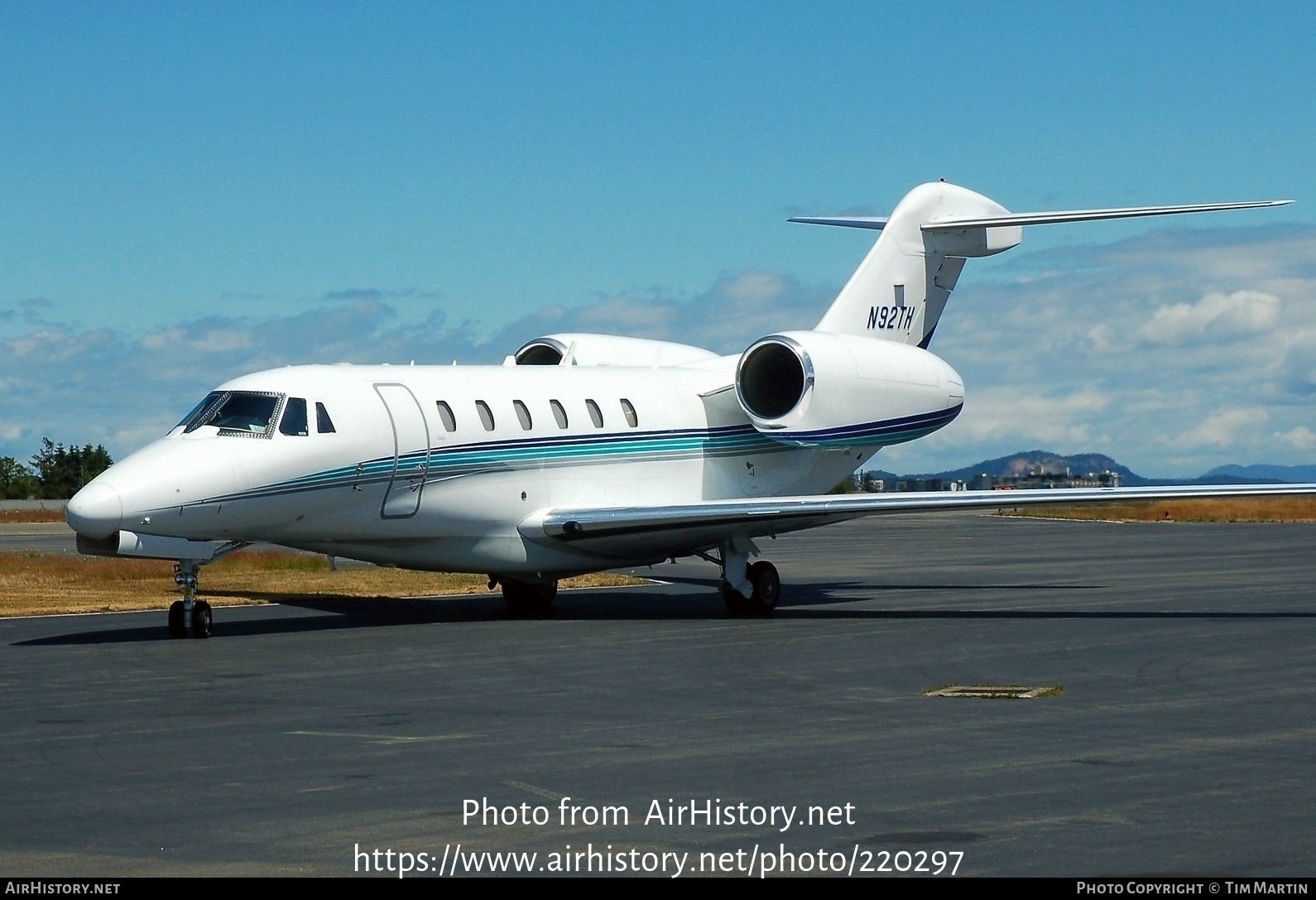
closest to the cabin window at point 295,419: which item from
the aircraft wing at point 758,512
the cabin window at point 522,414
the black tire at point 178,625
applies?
the black tire at point 178,625

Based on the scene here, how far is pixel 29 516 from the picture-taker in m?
67.7

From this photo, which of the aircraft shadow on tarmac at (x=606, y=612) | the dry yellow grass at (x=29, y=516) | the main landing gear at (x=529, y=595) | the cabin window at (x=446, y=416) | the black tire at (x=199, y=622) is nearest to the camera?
the black tire at (x=199, y=622)

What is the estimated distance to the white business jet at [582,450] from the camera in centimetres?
1900

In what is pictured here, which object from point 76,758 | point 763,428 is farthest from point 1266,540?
point 76,758

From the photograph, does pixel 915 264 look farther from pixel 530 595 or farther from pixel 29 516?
pixel 29 516

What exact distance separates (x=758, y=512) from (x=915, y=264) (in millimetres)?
7493

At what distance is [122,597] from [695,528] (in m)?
8.81

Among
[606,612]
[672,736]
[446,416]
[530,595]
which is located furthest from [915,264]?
[672,736]

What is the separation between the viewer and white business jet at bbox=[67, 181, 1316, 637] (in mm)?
19000

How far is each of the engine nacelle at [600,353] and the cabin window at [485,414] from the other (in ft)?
14.3

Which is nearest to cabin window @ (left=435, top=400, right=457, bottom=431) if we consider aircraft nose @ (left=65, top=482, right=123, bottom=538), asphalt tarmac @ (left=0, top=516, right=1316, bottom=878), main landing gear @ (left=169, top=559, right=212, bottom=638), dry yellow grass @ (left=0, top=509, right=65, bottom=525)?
asphalt tarmac @ (left=0, top=516, right=1316, bottom=878)

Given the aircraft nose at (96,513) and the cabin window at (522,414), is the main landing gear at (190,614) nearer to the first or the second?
the aircraft nose at (96,513)

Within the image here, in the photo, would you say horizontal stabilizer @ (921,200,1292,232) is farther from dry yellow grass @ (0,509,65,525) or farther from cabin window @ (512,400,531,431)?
dry yellow grass @ (0,509,65,525)
